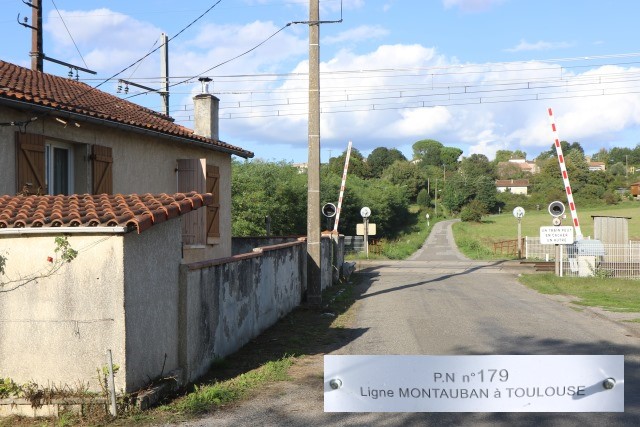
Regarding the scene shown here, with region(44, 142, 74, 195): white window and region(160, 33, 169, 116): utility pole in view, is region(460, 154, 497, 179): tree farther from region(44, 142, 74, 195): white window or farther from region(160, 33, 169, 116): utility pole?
region(44, 142, 74, 195): white window

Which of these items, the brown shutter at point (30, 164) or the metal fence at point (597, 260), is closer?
the brown shutter at point (30, 164)

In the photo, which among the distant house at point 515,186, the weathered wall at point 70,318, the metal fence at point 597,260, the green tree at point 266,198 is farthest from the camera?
the distant house at point 515,186

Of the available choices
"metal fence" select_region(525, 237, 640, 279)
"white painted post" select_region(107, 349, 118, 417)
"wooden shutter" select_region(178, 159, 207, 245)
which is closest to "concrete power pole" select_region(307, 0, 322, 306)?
"wooden shutter" select_region(178, 159, 207, 245)

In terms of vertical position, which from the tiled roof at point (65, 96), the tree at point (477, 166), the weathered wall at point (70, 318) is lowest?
the weathered wall at point (70, 318)

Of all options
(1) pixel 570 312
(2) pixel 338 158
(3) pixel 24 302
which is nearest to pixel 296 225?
(1) pixel 570 312

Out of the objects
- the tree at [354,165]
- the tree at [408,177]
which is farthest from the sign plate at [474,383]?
the tree at [408,177]

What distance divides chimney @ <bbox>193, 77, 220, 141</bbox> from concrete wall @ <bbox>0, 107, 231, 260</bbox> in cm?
140

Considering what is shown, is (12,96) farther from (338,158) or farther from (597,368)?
(338,158)

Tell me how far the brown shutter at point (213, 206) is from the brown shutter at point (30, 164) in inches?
238

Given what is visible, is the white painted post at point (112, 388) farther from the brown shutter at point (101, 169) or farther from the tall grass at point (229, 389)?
the brown shutter at point (101, 169)

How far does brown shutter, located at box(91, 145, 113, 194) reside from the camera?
13.1 meters

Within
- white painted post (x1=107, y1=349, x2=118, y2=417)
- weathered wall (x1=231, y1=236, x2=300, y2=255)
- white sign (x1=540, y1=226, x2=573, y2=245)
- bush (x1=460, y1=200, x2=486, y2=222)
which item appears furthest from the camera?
bush (x1=460, y1=200, x2=486, y2=222)

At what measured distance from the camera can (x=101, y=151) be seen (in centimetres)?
1329

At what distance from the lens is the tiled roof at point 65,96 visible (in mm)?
11492
